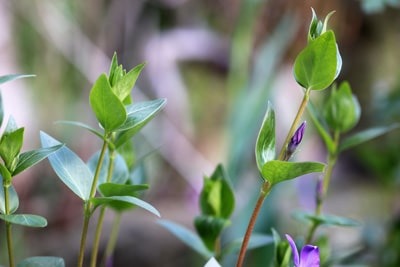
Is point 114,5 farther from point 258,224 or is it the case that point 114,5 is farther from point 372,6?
point 372,6

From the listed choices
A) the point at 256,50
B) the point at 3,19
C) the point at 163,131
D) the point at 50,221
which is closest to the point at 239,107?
the point at 256,50

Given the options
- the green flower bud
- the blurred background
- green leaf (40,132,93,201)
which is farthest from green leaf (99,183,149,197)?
the blurred background

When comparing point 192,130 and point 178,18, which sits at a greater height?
point 178,18

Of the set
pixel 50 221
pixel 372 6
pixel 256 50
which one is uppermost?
pixel 372 6

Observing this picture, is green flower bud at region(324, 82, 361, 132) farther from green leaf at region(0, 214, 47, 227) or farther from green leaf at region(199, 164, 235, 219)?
green leaf at region(0, 214, 47, 227)

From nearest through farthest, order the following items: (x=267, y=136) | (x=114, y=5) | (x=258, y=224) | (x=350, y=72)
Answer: (x=267, y=136) < (x=258, y=224) < (x=350, y=72) < (x=114, y=5)

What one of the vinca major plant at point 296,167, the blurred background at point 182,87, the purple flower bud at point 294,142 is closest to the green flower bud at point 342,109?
the vinca major plant at point 296,167

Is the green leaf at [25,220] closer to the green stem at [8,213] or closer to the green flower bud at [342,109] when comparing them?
the green stem at [8,213]
